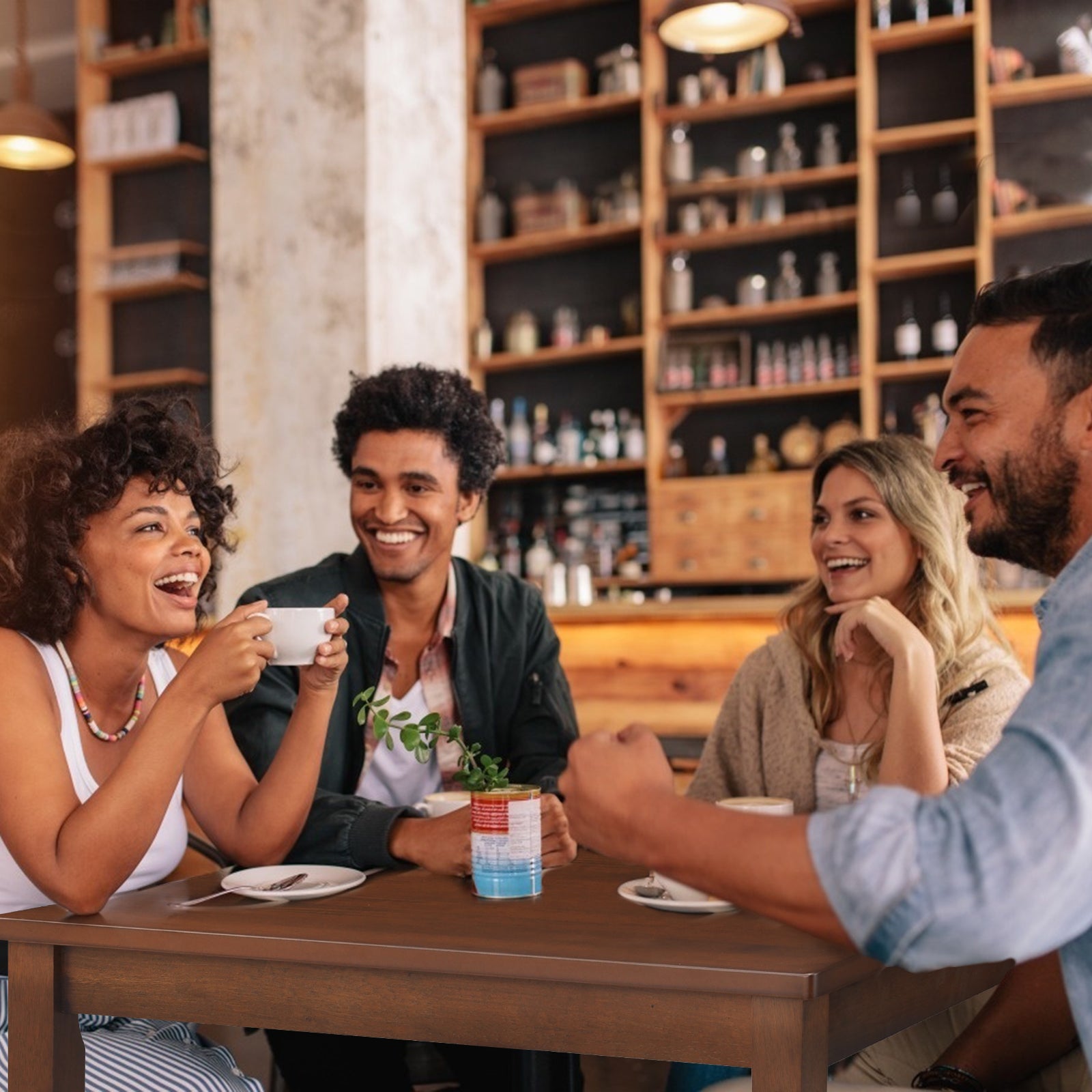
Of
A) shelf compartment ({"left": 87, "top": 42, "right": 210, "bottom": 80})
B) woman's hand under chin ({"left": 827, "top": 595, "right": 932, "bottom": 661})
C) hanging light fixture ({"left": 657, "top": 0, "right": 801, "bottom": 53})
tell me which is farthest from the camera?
shelf compartment ({"left": 87, "top": 42, "right": 210, "bottom": 80})

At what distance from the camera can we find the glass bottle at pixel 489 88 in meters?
6.20

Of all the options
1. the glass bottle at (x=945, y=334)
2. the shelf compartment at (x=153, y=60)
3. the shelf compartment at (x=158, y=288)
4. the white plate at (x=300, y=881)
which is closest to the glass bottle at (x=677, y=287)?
the glass bottle at (x=945, y=334)

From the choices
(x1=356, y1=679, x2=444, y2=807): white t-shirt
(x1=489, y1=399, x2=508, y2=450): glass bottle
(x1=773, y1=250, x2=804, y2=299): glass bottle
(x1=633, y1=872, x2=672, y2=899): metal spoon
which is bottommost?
(x1=356, y1=679, x2=444, y2=807): white t-shirt

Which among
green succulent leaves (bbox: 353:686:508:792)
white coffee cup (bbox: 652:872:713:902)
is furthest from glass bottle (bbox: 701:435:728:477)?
white coffee cup (bbox: 652:872:713:902)

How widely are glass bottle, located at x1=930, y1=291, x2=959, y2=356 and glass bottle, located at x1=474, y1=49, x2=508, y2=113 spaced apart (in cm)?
227

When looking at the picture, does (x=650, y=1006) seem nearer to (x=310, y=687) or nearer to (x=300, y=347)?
(x=310, y=687)

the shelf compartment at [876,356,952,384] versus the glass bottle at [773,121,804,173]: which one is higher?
the glass bottle at [773,121,804,173]

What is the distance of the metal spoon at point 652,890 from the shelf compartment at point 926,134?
4.64 m

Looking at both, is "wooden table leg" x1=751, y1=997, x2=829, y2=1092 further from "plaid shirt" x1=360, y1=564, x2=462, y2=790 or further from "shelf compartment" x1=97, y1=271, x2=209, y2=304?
"shelf compartment" x1=97, y1=271, x2=209, y2=304

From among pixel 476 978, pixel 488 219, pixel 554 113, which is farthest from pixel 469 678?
pixel 554 113

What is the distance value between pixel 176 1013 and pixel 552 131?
18.2ft

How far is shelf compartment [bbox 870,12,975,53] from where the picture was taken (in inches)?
211

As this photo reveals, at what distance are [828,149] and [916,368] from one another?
1025mm

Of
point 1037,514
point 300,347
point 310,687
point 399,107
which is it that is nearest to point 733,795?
point 310,687
